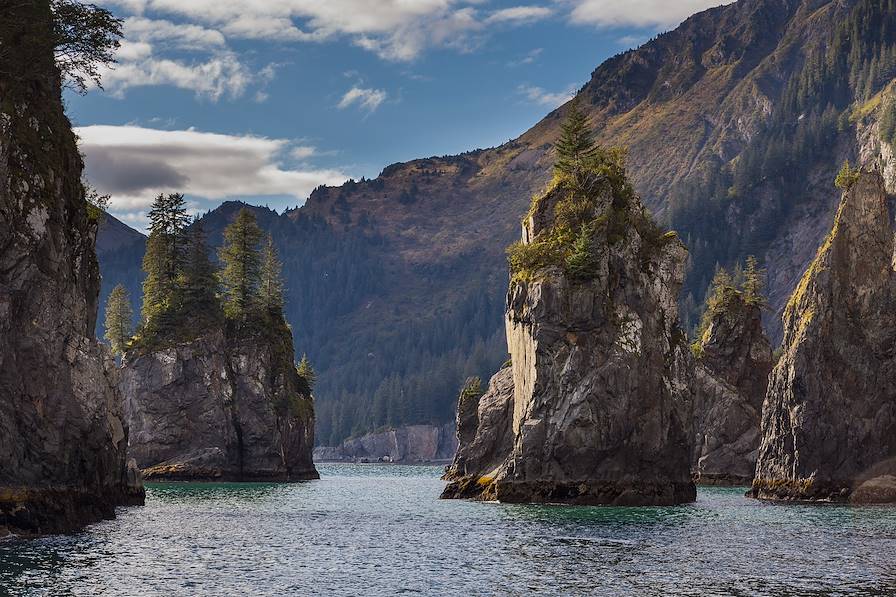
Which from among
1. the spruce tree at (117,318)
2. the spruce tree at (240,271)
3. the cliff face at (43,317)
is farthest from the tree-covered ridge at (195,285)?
the cliff face at (43,317)

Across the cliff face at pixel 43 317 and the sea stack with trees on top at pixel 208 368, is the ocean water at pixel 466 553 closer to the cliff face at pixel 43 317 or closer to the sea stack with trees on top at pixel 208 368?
the cliff face at pixel 43 317

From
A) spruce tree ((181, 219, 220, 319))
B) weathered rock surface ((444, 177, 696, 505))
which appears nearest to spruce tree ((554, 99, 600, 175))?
weathered rock surface ((444, 177, 696, 505))

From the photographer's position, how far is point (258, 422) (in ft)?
473

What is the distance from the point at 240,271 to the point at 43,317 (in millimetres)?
91069

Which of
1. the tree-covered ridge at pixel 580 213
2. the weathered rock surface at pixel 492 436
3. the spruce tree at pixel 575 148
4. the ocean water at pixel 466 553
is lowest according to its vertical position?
the ocean water at pixel 466 553

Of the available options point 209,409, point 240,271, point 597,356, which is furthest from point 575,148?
point 240,271

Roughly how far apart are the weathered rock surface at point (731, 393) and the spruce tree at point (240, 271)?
199 feet

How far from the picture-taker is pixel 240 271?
154 m

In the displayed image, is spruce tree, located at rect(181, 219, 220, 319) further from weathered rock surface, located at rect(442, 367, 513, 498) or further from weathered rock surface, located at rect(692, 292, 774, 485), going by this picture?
weathered rock surface, located at rect(692, 292, 774, 485)

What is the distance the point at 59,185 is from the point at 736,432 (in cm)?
10596

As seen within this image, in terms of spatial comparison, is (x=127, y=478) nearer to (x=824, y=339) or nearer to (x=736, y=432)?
(x=824, y=339)

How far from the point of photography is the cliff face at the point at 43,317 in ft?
197

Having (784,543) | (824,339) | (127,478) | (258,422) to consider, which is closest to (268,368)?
(258,422)

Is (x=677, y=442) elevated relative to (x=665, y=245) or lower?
lower
